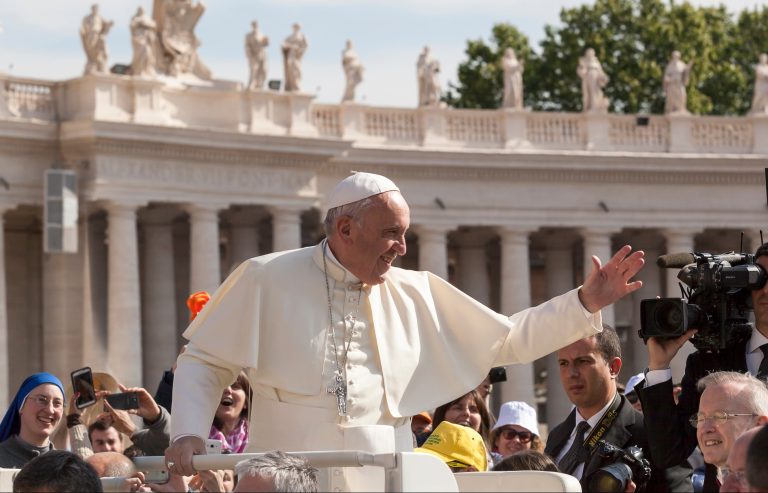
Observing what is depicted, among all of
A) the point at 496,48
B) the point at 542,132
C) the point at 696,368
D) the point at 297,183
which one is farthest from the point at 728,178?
the point at 696,368

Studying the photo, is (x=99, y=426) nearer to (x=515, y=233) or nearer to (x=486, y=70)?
(x=515, y=233)

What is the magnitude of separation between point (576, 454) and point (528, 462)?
1.54 meters

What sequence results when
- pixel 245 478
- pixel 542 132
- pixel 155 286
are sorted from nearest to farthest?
pixel 245 478, pixel 155 286, pixel 542 132

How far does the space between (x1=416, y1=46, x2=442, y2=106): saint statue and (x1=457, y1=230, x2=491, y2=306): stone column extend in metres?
4.88

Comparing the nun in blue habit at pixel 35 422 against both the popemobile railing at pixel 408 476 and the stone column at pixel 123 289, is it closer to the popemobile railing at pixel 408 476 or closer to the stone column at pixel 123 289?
the popemobile railing at pixel 408 476

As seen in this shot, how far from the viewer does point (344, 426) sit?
36.6 feet

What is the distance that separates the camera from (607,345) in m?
13.5

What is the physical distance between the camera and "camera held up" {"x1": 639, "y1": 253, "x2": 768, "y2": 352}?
1180cm

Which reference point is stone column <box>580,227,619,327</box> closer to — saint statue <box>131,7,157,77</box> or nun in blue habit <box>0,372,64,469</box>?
saint statue <box>131,7,157,77</box>

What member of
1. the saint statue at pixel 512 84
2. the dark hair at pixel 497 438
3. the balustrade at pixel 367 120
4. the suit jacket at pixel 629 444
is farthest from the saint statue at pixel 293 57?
the suit jacket at pixel 629 444

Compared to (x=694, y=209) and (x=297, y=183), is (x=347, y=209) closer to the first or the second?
(x=297, y=183)

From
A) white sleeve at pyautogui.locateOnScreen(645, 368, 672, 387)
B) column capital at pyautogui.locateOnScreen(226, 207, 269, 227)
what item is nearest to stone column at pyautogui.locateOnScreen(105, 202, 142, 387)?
column capital at pyautogui.locateOnScreen(226, 207, 269, 227)

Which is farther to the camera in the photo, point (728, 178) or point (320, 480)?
point (728, 178)

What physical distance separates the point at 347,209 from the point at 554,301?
55.0 inches
